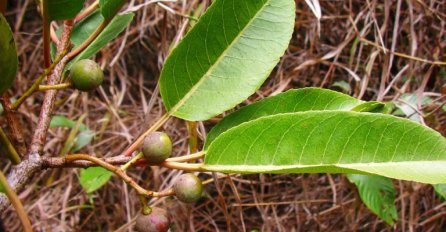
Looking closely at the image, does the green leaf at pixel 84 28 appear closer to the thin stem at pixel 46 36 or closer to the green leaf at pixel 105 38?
the green leaf at pixel 105 38

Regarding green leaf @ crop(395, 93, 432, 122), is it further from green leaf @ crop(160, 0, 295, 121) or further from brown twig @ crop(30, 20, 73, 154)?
brown twig @ crop(30, 20, 73, 154)

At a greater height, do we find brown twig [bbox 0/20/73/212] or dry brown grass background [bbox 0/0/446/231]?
brown twig [bbox 0/20/73/212]

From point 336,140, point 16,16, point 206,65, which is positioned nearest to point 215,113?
point 206,65

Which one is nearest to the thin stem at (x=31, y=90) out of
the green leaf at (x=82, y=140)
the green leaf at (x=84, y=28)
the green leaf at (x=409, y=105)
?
the green leaf at (x=84, y=28)

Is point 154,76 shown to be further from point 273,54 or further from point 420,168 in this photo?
point 420,168

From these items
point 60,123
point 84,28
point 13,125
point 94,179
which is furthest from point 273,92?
point 13,125

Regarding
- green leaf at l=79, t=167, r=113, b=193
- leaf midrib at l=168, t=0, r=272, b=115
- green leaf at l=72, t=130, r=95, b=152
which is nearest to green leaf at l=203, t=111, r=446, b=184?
leaf midrib at l=168, t=0, r=272, b=115
